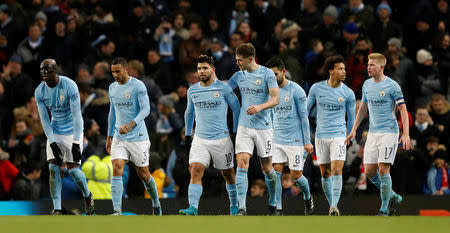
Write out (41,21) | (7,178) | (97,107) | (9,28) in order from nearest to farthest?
(7,178) → (97,107) → (41,21) → (9,28)

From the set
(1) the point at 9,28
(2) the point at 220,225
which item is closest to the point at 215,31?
(1) the point at 9,28

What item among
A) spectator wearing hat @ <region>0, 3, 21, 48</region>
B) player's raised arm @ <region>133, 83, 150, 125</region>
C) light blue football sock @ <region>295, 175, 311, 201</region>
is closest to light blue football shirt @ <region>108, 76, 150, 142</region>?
player's raised arm @ <region>133, 83, 150, 125</region>

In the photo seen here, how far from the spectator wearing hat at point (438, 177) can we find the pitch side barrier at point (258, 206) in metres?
0.75

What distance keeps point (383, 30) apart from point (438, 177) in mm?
3915

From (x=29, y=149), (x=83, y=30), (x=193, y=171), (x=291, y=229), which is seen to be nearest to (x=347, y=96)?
(x=193, y=171)

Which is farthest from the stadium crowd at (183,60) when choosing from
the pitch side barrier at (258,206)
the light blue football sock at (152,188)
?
the light blue football sock at (152,188)

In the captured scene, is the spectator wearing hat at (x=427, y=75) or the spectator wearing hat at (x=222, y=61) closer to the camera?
the spectator wearing hat at (x=427, y=75)

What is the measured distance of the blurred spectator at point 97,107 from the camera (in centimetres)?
1798

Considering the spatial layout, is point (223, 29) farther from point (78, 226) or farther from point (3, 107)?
point (78, 226)

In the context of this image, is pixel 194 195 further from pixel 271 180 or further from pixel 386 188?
pixel 386 188

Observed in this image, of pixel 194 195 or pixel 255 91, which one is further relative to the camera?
pixel 255 91

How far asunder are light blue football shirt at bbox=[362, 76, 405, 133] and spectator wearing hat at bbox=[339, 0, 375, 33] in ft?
17.8

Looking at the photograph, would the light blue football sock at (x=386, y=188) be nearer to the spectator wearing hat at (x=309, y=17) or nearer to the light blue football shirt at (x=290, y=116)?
the light blue football shirt at (x=290, y=116)

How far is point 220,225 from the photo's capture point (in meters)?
10.6
